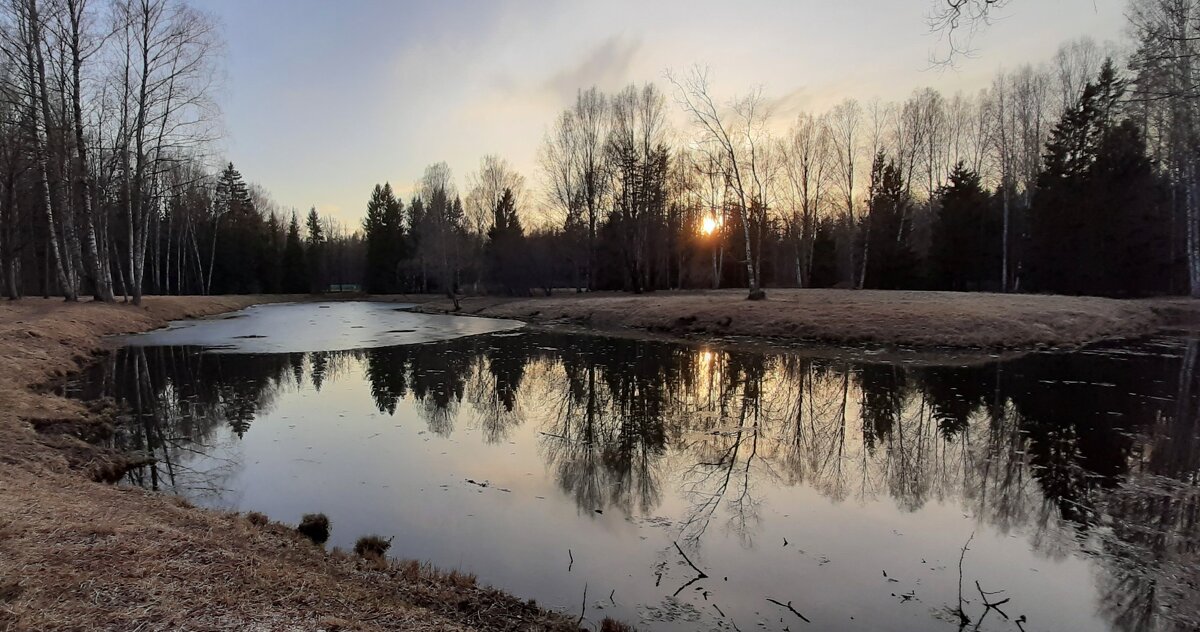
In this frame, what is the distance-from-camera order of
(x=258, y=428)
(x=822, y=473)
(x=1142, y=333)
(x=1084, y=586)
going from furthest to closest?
(x=1142, y=333) → (x=258, y=428) → (x=822, y=473) → (x=1084, y=586)

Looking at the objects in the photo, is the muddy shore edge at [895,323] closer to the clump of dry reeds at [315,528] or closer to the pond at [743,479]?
the pond at [743,479]

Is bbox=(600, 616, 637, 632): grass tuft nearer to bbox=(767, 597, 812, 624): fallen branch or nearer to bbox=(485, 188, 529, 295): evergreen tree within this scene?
bbox=(767, 597, 812, 624): fallen branch

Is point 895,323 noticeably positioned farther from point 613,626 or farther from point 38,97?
point 38,97

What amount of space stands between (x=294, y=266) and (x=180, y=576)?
241ft

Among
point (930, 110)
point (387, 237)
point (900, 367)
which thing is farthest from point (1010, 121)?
point (387, 237)

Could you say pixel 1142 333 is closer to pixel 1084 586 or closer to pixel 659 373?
pixel 659 373

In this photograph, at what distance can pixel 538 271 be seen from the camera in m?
45.8

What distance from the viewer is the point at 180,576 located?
12.2 feet

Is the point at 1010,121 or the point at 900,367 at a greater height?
the point at 1010,121

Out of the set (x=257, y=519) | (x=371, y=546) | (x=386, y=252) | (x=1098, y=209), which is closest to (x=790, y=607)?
(x=371, y=546)

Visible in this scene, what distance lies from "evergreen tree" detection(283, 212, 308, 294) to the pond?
58725 mm

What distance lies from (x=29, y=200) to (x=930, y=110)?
5524cm

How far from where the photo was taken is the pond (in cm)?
464

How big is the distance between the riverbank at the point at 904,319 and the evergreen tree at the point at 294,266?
51159mm
